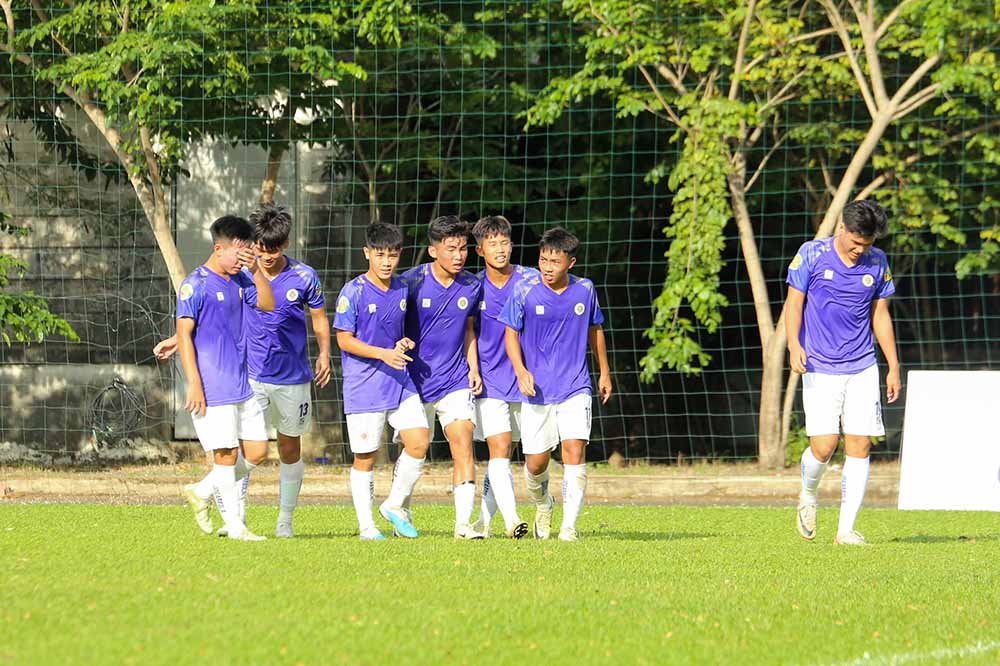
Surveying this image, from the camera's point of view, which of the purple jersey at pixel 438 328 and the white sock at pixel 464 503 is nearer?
the white sock at pixel 464 503

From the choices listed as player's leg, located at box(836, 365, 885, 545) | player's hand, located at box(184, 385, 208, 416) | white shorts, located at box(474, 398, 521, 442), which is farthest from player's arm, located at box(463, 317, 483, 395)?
player's leg, located at box(836, 365, 885, 545)

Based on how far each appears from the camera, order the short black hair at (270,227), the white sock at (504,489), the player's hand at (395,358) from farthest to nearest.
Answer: the white sock at (504,489) → the short black hair at (270,227) → the player's hand at (395,358)

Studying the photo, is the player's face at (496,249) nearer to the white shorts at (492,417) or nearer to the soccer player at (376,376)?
the soccer player at (376,376)

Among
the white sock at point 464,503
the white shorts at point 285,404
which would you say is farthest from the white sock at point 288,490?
the white sock at point 464,503

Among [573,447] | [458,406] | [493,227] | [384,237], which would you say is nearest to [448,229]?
[493,227]

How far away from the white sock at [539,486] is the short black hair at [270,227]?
221cm

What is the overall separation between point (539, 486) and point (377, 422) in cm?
120

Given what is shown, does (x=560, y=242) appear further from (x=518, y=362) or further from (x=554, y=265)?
(x=518, y=362)

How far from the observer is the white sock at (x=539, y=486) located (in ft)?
33.2

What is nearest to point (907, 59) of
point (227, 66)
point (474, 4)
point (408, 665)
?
point (474, 4)

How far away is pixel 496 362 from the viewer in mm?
10148

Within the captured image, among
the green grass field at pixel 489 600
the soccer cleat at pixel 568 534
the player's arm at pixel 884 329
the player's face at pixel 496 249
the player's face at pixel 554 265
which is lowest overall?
the green grass field at pixel 489 600

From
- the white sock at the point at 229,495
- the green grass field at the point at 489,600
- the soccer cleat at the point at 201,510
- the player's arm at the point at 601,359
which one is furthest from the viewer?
the player's arm at the point at 601,359

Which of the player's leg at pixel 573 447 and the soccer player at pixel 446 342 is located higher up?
the soccer player at pixel 446 342
